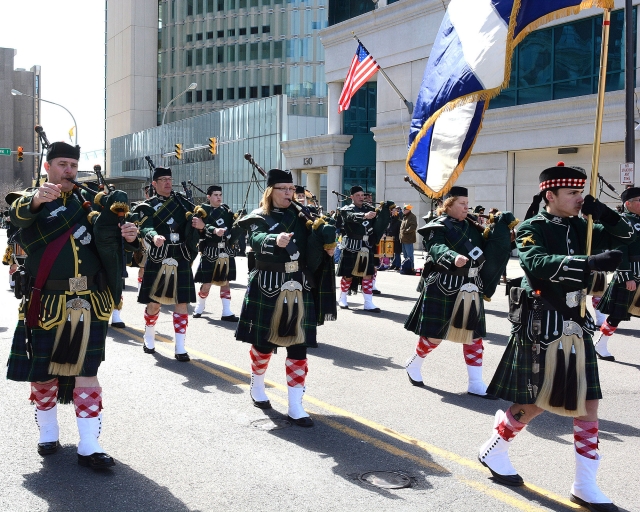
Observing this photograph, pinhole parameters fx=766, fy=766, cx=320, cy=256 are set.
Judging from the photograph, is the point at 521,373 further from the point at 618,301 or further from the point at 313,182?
the point at 313,182

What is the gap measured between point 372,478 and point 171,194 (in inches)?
195

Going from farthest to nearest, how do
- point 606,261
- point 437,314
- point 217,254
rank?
point 217,254
point 437,314
point 606,261

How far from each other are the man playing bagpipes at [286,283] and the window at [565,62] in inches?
662

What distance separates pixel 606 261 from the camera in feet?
12.4

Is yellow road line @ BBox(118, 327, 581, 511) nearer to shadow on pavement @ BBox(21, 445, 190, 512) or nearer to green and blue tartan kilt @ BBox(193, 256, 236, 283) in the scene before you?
shadow on pavement @ BBox(21, 445, 190, 512)

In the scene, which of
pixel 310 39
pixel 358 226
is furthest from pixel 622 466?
pixel 310 39

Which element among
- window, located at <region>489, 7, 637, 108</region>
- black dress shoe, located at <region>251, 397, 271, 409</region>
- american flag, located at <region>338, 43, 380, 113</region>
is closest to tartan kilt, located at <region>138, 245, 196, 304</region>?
black dress shoe, located at <region>251, 397, 271, 409</region>

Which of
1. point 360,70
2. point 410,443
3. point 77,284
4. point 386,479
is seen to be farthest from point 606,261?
point 360,70

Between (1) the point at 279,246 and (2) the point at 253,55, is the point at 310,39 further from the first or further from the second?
(1) the point at 279,246

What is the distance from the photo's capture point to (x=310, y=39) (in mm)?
60906

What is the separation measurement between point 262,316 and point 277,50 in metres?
59.4

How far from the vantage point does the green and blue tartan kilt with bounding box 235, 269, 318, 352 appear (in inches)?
235

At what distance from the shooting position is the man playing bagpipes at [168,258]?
27.8ft

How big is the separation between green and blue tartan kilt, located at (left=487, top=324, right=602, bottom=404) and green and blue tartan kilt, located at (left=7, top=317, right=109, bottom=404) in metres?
2.50
